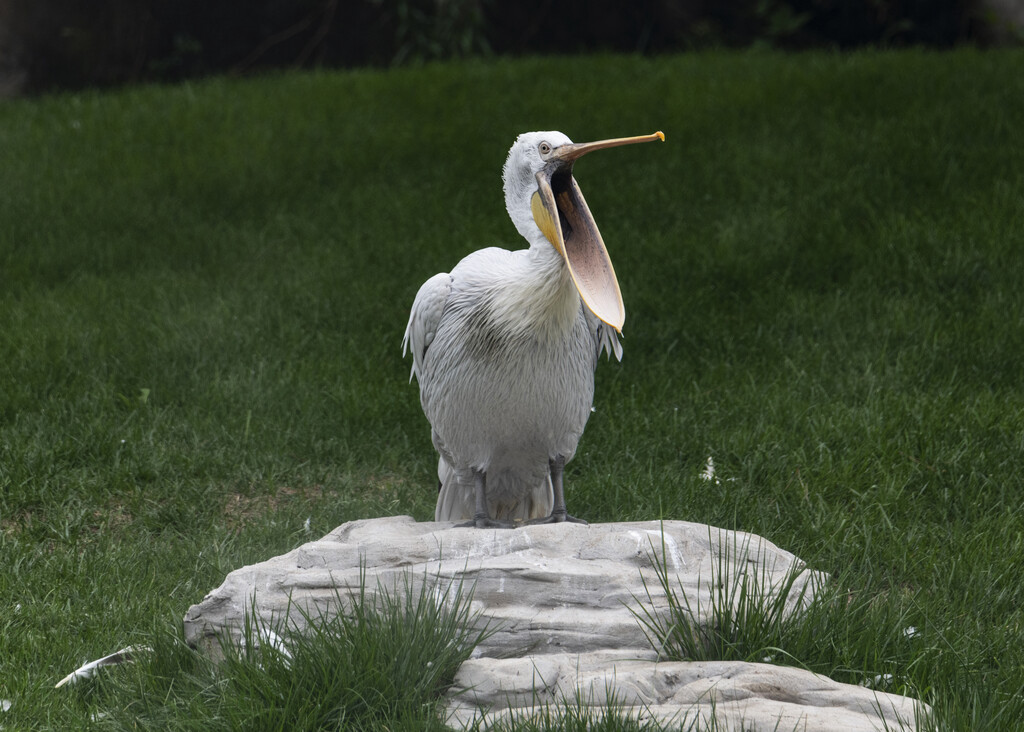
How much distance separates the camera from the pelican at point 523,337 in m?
3.41

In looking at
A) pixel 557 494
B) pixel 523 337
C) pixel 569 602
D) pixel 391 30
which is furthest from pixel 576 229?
pixel 391 30

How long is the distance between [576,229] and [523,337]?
38 centimetres

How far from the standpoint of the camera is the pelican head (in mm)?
3322

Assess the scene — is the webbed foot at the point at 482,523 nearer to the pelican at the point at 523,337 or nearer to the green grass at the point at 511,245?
the pelican at the point at 523,337

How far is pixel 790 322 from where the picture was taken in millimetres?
6145

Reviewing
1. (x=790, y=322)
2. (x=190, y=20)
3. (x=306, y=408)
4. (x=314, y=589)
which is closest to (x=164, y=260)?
(x=306, y=408)

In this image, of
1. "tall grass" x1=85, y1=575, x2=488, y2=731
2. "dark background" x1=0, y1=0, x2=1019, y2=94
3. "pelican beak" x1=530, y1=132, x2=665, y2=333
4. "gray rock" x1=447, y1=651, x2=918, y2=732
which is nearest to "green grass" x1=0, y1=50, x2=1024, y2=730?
"tall grass" x1=85, y1=575, x2=488, y2=731

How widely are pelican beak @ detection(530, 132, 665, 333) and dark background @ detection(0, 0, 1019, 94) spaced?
7.58 m

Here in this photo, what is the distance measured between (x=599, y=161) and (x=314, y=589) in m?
5.38

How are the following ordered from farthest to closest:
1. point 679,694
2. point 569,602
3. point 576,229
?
point 576,229, point 569,602, point 679,694

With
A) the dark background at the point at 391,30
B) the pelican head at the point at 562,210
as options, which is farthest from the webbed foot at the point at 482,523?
the dark background at the point at 391,30

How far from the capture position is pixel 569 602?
3.20m

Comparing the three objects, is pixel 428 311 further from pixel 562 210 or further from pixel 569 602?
pixel 569 602

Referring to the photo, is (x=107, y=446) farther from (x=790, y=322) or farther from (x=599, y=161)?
(x=599, y=161)
